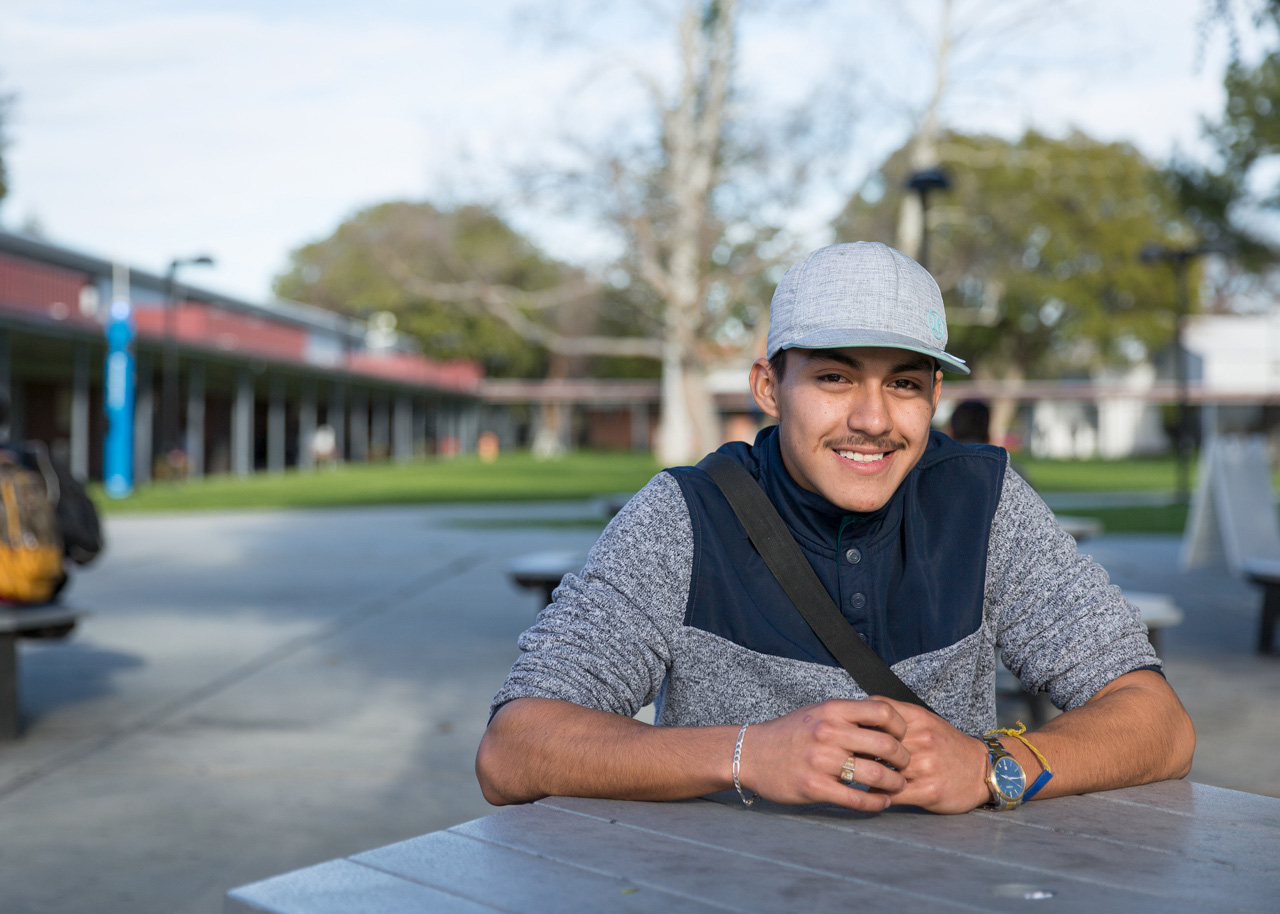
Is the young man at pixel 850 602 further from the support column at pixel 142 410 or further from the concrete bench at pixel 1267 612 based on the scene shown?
the support column at pixel 142 410

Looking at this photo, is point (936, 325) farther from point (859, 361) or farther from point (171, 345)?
point (171, 345)

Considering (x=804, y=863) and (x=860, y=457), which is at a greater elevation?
(x=860, y=457)

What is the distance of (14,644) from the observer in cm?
509

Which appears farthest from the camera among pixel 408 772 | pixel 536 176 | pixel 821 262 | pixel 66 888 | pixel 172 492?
pixel 172 492

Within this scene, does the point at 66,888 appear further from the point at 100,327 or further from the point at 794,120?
the point at 100,327

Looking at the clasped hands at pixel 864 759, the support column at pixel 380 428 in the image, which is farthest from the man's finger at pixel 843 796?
the support column at pixel 380 428

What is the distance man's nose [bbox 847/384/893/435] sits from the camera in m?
1.93

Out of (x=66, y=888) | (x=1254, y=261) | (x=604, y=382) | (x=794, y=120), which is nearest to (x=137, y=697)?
(x=66, y=888)

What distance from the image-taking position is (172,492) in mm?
24750

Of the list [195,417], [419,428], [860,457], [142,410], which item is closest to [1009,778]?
[860,457]

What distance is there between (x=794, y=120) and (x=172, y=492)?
14.1 meters

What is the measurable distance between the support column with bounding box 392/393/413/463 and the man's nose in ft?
154

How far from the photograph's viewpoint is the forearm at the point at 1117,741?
1.77 metres

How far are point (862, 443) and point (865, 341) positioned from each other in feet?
0.62
